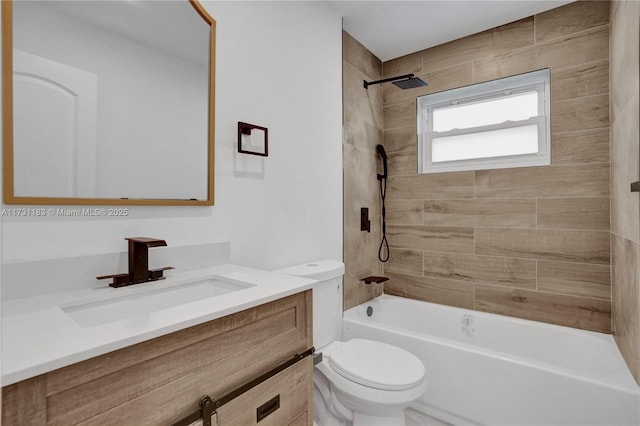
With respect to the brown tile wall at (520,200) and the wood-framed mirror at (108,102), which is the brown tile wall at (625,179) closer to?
the brown tile wall at (520,200)

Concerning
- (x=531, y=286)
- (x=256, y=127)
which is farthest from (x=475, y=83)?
(x=256, y=127)

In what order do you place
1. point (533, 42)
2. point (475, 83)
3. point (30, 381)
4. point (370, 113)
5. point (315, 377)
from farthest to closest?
1. point (370, 113)
2. point (475, 83)
3. point (533, 42)
4. point (315, 377)
5. point (30, 381)

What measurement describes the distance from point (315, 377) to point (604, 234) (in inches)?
78.9

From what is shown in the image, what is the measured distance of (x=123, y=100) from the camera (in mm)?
1175

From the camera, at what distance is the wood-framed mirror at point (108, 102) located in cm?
95

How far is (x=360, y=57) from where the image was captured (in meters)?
2.65

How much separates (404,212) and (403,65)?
4.28ft

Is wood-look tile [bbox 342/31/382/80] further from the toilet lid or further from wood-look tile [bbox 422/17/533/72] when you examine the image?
the toilet lid

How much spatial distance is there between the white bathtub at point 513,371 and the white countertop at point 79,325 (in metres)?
1.23

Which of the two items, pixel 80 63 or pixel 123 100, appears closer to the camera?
pixel 80 63

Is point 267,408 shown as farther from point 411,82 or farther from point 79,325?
point 411,82

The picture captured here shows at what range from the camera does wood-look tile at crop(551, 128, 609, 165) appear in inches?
80.8

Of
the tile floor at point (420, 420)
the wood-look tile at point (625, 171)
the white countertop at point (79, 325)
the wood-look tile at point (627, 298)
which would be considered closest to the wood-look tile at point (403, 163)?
the wood-look tile at point (625, 171)

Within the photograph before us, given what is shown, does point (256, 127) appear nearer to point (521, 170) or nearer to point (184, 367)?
point (184, 367)
